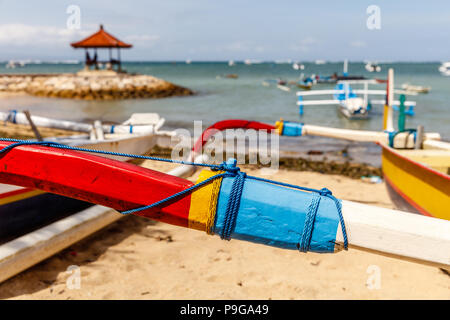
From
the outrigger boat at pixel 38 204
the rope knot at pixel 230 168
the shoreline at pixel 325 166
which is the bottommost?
the shoreline at pixel 325 166

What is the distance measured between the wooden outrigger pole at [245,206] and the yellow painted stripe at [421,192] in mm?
3373

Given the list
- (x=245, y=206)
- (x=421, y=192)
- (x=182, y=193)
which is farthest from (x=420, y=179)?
(x=182, y=193)

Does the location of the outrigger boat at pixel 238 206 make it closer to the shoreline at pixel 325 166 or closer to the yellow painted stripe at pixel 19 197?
the yellow painted stripe at pixel 19 197

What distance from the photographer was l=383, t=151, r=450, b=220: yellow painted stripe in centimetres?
433

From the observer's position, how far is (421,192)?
193 inches

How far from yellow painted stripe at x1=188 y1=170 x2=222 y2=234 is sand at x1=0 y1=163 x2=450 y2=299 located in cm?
231

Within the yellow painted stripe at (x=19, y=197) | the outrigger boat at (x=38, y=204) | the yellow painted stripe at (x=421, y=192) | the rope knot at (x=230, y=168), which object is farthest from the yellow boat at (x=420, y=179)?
the yellow painted stripe at (x=19, y=197)

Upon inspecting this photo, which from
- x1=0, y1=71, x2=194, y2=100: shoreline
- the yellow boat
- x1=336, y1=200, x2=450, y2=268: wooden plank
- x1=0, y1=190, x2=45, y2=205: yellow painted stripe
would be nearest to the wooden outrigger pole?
x1=336, y1=200, x2=450, y2=268: wooden plank

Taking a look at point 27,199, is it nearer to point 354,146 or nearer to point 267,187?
point 267,187

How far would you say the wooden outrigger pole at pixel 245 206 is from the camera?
1.38 metres

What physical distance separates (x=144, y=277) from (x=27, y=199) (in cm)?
192

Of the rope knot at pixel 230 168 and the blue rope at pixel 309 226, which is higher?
the rope knot at pixel 230 168

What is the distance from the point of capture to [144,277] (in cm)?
393
